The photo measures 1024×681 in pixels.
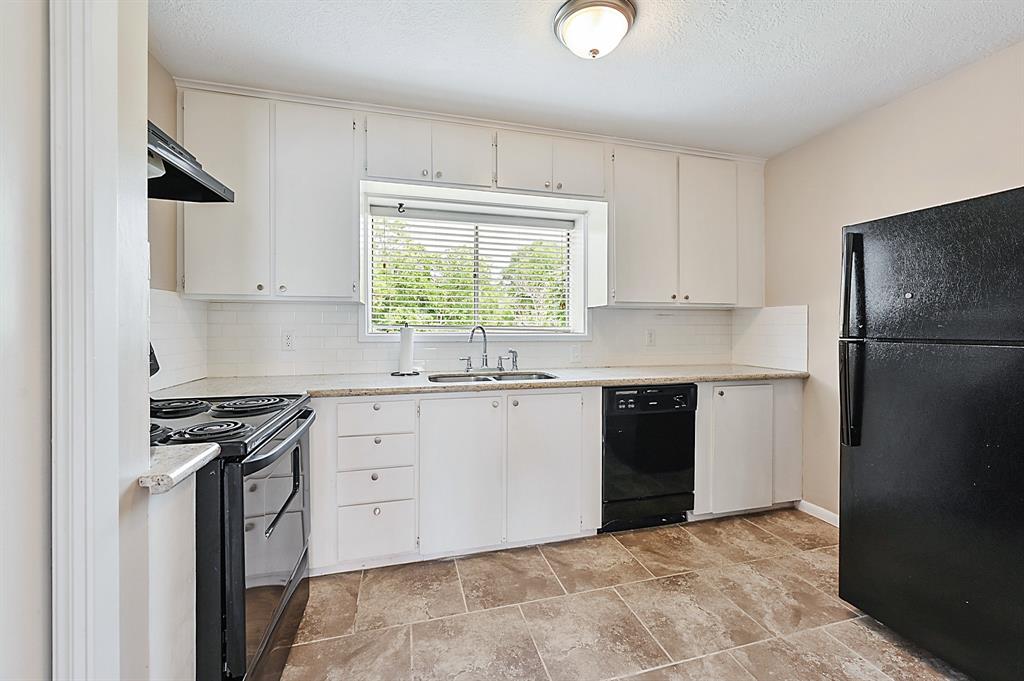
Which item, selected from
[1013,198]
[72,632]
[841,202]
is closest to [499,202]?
A: [841,202]

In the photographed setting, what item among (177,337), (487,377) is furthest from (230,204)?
(487,377)

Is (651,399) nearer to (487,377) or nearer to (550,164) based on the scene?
(487,377)

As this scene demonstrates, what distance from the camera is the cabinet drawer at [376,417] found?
2312 millimetres

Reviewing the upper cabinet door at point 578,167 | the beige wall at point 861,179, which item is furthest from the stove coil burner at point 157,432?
the beige wall at point 861,179

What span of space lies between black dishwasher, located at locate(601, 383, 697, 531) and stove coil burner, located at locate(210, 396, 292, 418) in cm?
169

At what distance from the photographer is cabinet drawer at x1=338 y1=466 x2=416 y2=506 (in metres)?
2.32

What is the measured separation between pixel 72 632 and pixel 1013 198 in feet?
8.32

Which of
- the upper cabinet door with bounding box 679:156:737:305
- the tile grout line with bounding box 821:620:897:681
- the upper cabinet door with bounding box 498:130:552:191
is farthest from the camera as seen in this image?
the upper cabinet door with bounding box 679:156:737:305

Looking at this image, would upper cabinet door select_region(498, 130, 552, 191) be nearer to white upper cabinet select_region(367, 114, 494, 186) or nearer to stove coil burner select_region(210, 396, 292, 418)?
white upper cabinet select_region(367, 114, 494, 186)

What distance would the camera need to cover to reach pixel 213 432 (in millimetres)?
1424

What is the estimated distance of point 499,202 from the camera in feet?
10.4

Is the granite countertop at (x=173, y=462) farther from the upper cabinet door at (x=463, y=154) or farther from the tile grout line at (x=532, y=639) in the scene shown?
the upper cabinet door at (x=463, y=154)

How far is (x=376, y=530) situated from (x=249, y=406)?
927 mm

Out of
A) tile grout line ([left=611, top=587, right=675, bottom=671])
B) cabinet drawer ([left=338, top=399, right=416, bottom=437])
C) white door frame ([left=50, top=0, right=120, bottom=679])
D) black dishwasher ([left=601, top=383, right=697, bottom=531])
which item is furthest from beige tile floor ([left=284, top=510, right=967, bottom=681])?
white door frame ([left=50, top=0, right=120, bottom=679])
